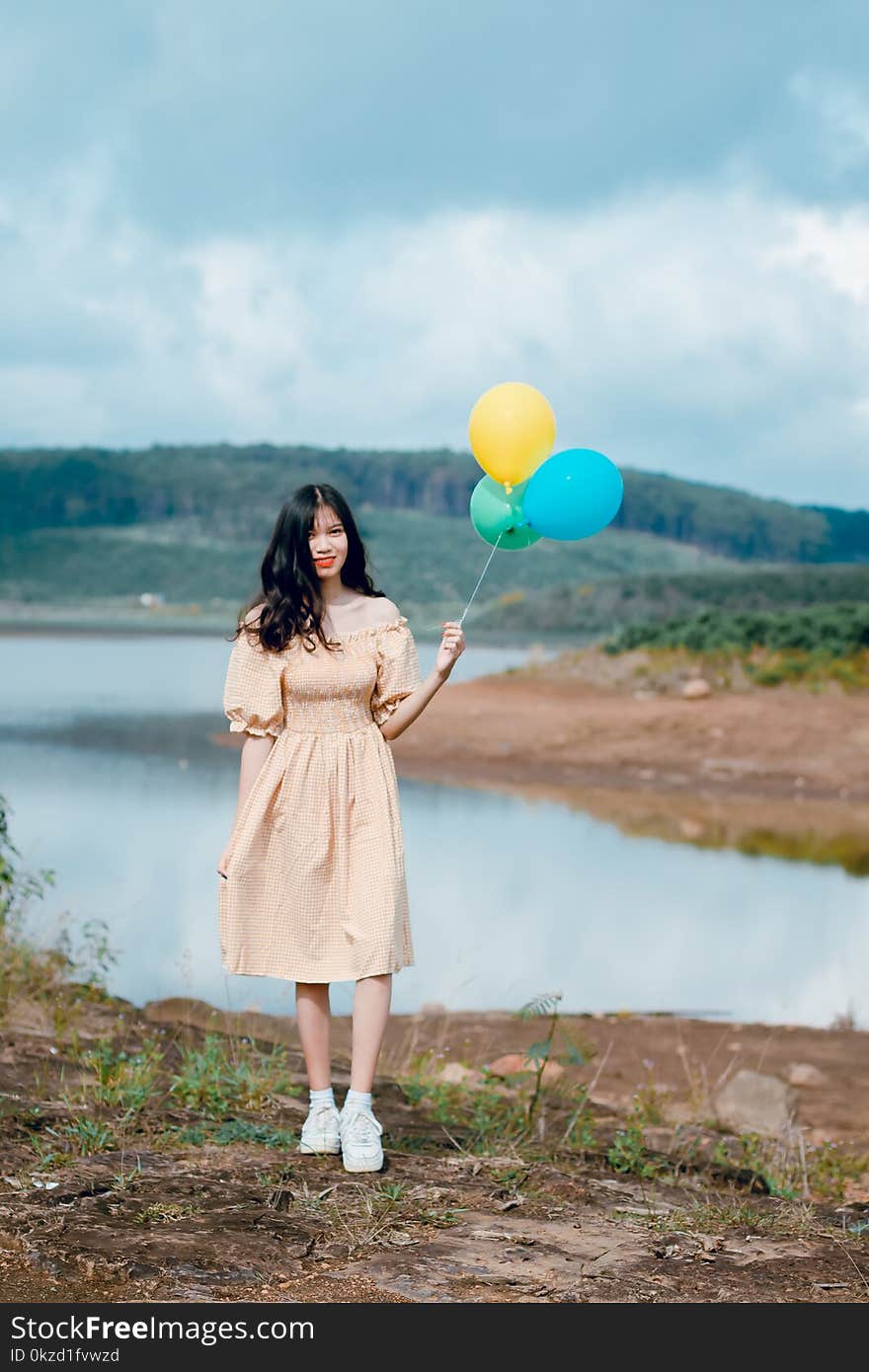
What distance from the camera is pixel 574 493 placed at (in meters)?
4.28

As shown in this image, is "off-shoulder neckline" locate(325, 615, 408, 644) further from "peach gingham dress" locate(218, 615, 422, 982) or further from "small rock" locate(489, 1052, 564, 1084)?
"small rock" locate(489, 1052, 564, 1084)

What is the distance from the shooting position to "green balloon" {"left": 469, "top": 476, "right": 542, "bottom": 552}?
→ 14.9 ft

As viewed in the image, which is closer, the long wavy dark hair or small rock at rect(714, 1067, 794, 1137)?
the long wavy dark hair

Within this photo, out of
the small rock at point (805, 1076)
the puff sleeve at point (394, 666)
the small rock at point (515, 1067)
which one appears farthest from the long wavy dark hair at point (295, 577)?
the small rock at point (805, 1076)

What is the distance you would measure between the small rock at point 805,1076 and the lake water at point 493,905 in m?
0.98

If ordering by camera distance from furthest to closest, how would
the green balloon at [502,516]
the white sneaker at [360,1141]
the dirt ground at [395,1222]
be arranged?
the green balloon at [502,516] < the white sneaker at [360,1141] < the dirt ground at [395,1222]

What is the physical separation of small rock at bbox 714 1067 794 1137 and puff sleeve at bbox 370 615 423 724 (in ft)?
7.84

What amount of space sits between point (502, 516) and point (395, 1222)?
6.75 feet

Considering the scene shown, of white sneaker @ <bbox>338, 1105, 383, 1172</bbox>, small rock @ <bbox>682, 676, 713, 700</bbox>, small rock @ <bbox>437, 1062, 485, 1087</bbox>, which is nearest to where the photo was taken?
white sneaker @ <bbox>338, 1105, 383, 1172</bbox>

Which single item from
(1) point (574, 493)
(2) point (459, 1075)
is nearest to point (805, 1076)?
(2) point (459, 1075)

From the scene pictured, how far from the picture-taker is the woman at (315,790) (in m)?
4.15

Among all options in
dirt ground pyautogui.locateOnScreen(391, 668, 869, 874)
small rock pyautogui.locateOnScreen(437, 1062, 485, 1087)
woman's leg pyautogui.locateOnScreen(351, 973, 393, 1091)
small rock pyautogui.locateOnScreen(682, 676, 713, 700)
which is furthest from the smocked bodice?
small rock pyautogui.locateOnScreen(682, 676, 713, 700)

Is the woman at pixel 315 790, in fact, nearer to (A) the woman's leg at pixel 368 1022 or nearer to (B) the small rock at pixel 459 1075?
(A) the woman's leg at pixel 368 1022

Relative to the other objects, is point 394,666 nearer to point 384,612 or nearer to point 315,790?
point 384,612
